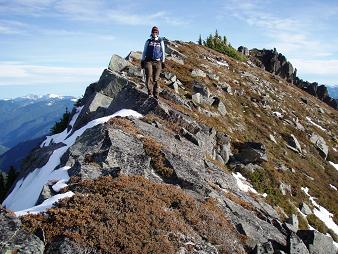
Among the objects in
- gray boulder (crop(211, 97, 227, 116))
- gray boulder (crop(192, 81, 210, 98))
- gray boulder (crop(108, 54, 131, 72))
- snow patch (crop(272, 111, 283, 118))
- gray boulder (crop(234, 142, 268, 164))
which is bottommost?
gray boulder (crop(234, 142, 268, 164))

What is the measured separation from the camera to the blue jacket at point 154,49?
25.1 metres

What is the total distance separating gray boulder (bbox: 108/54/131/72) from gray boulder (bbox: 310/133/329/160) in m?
25.0

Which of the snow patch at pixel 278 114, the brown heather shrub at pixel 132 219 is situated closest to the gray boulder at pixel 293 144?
the snow patch at pixel 278 114

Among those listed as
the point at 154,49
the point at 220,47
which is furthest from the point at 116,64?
the point at 220,47

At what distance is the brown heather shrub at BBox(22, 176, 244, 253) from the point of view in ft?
40.8

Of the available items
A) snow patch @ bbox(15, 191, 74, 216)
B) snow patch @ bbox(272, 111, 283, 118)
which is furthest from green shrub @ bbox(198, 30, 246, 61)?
snow patch @ bbox(15, 191, 74, 216)

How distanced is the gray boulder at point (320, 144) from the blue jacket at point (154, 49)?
97.7 feet

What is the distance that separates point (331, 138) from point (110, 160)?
46350 mm

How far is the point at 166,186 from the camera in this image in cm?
1711

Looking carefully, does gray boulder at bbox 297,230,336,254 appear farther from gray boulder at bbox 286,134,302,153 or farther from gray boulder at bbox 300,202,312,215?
gray boulder at bbox 286,134,302,153

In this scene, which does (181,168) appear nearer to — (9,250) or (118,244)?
(118,244)

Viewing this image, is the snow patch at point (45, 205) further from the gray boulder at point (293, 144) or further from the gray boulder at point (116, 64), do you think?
the gray boulder at point (293, 144)

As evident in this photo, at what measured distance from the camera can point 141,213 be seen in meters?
14.0

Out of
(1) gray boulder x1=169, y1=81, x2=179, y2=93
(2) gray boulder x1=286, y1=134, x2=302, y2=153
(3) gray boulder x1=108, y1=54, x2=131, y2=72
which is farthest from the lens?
(2) gray boulder x1=286, y1=134, x2=302, y2=153
